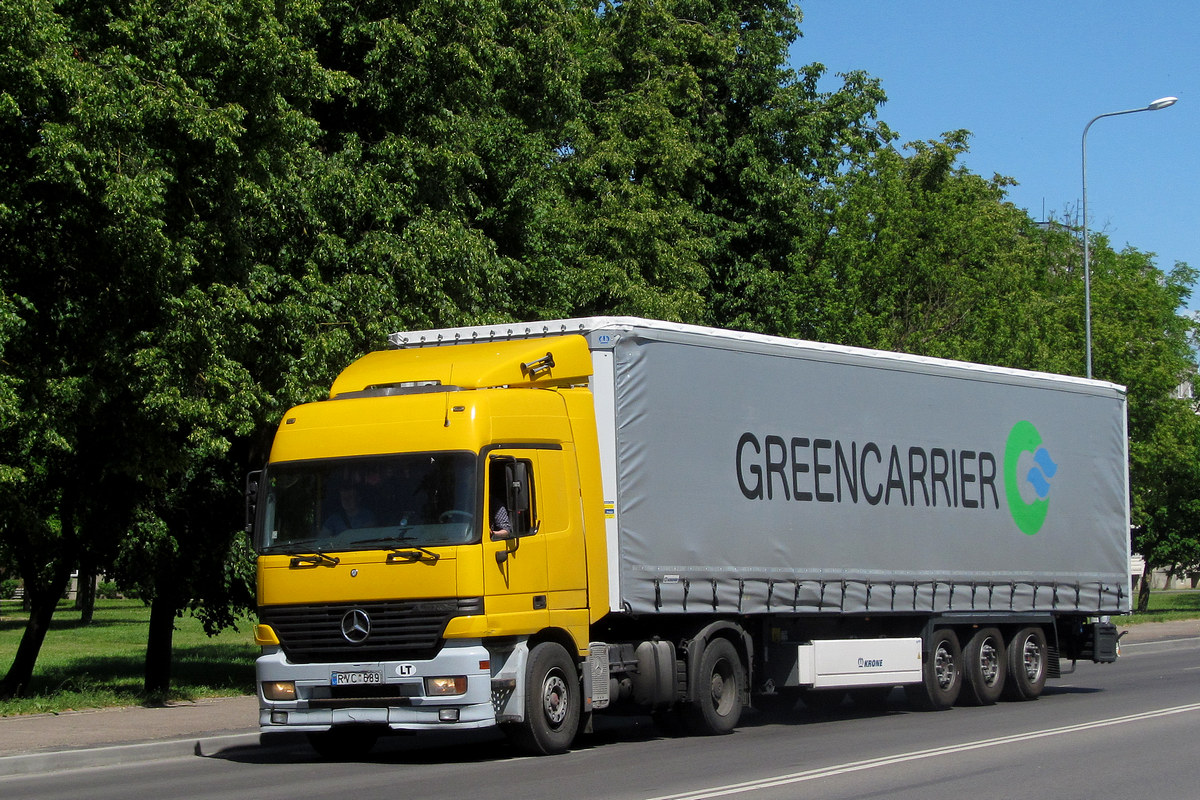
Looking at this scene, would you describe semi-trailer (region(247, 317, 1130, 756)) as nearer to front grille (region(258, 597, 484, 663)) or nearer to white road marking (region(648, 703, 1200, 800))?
front grille (region(258, 597, 484, 663))

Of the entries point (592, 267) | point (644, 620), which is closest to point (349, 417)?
point (644, 620)

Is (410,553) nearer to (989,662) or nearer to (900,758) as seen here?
(900,758)

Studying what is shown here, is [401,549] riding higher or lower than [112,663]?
higher

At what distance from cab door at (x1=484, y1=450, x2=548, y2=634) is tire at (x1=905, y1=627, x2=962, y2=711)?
20.7 ft

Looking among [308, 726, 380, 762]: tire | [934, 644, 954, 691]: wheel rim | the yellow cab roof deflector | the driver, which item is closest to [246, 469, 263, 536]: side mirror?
the driver

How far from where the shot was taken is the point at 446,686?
11.7 meters

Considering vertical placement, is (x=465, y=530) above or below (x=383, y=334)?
below

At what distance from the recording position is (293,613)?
12.3m

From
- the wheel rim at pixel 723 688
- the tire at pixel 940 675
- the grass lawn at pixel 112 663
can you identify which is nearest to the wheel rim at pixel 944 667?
the tire at pixel 940 675

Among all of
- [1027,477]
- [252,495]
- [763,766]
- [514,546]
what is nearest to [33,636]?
[252,495]

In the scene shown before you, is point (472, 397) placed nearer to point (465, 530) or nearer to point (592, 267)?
point (465, 530)

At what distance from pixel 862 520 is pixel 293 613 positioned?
6594mm

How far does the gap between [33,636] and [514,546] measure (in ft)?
36.3

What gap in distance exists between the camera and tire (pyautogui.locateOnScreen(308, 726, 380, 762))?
13289 millimetres
